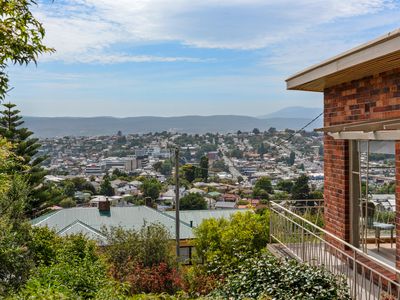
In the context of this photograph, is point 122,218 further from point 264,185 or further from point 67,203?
point 264,185

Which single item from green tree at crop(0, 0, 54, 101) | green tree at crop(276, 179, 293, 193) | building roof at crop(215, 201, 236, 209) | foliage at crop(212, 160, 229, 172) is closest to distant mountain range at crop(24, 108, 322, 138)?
foliage at crop(212, 160, 229, 172)

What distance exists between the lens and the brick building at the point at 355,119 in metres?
6.14

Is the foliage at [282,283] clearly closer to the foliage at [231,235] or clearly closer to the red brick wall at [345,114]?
the red brick wall at [345,114]

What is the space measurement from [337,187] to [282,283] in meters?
2.60

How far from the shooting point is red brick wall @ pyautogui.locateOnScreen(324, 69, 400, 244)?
6727 mm

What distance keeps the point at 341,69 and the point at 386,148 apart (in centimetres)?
136

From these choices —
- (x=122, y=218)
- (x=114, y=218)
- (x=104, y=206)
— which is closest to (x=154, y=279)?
(x=122, y=218)

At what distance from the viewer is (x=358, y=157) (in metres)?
8.04

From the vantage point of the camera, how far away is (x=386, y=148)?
7.01m

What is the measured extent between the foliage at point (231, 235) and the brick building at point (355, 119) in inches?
341

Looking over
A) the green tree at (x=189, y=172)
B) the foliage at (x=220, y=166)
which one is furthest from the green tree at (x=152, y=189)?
the foliage at (x=220, y=166)

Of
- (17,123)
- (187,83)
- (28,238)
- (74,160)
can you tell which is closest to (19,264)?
(28,238)

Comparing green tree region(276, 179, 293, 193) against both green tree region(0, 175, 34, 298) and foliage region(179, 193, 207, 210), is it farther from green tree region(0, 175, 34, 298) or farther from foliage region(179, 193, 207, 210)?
green tree region(0, 175, 34, 298)

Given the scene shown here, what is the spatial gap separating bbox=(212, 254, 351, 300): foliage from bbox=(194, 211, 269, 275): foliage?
955cm
